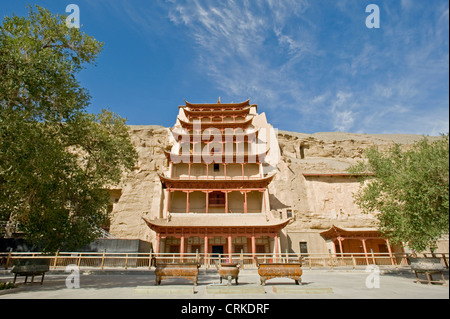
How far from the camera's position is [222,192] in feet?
94.0

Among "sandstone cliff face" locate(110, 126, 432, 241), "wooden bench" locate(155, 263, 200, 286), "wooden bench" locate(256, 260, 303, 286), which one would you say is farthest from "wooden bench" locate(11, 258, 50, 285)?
"sandstone cliff face" locate(110, 126, 432, 241)

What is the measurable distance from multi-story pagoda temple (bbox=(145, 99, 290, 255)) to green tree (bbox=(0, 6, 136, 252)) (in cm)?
1055

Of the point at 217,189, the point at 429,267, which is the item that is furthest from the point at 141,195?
the point at 429,267

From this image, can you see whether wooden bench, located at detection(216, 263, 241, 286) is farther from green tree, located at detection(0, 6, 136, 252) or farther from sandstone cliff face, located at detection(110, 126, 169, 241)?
sandstone cliff face, located at detection(110, 126, 169, 241)

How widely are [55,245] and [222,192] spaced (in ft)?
64.2

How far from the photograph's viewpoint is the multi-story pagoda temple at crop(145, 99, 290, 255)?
72.0 ft

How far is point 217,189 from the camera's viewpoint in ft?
86.3

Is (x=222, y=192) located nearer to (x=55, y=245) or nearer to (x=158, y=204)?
(x=158, y=204)

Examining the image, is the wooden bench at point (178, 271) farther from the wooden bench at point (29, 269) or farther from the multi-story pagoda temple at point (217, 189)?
the multi-story pagoda temple at point (217, 189)

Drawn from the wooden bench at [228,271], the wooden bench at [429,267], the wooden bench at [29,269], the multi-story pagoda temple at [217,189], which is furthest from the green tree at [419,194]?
the wooden bench at [29,269]

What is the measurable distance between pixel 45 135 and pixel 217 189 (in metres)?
18.0

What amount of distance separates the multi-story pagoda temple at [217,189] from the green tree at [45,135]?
34.6ft

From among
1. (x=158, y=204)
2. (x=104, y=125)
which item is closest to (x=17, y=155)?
(x=104, y=125)

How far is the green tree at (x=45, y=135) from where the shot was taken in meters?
8.38
